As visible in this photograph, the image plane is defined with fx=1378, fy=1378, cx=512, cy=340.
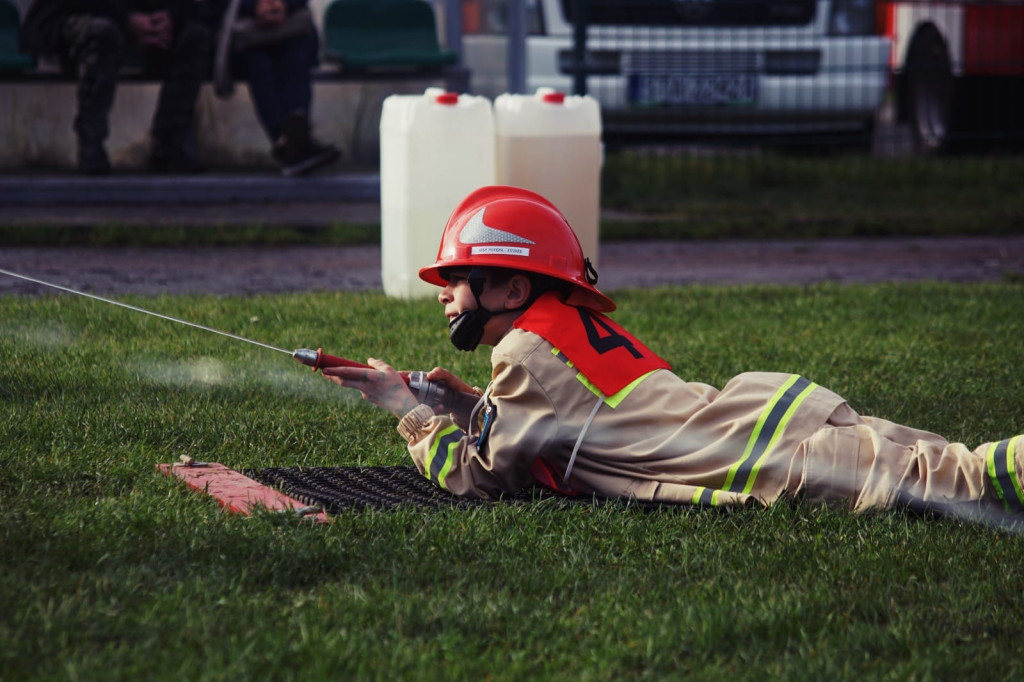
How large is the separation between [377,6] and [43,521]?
7.97 metres

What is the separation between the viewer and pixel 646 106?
11.0m

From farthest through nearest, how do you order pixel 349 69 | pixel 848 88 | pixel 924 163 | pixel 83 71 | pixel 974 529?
pixel 924 163, pixel 848 88, pixel 349 69, pixel 83 71, pixel 974 529

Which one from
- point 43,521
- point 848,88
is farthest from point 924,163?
point 43,521

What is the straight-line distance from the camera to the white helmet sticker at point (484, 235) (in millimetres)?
3508

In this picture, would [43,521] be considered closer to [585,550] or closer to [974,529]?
[585,550]

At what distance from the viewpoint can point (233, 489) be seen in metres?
3.46

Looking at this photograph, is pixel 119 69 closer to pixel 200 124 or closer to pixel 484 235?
pixel 200 124

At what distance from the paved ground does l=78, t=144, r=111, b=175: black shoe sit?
1599 millimetres

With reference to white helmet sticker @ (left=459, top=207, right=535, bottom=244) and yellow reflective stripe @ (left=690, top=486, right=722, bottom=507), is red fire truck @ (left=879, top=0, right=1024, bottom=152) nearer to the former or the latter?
white helmet sticker @ (left=459, top=207, right=535, bottom=244)

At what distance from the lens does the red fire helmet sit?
350cm

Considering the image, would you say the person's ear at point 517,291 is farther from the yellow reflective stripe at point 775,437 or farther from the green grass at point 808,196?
the green grass at point 808,196

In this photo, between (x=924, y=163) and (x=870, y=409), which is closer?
(x=870, y=409)

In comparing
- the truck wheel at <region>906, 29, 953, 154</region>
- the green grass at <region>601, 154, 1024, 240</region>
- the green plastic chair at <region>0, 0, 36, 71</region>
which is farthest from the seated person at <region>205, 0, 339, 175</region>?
the truck wheel at <region>906, 29, 953, 154</region>

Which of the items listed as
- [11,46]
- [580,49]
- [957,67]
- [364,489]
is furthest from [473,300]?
[957,67]
